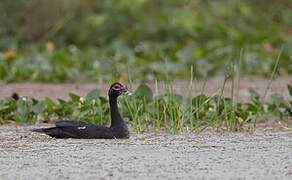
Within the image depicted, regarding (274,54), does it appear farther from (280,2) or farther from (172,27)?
(280,2)

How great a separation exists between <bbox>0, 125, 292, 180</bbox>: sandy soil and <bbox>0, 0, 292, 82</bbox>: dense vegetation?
189 inches

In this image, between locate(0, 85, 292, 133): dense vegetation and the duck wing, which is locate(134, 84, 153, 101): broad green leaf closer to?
locate(0, 85, 292, 133): dense vegetation

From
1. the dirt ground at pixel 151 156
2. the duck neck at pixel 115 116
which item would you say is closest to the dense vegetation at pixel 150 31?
the dirt ground at pixel 151 156

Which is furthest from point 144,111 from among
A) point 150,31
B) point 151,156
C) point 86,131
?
point 150,31

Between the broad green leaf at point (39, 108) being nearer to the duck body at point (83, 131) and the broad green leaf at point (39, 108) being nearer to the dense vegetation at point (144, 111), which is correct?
the dense vegetation at point (144, 111)

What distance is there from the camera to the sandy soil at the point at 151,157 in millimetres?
3604

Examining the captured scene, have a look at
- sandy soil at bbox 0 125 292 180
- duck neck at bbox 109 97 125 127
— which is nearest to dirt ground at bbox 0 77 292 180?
sandy soil at bbox 0 125 292 180

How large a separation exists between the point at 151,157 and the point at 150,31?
787 cm

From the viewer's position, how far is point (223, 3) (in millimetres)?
12945

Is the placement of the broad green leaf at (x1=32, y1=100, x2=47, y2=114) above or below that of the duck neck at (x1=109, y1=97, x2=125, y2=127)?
above

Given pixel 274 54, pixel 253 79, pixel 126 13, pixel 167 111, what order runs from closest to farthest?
1. pixel 167 111
2. pixel 253 79
3. pixel 274 54
4. pixel 126 13

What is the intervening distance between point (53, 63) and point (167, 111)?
13.0 ft

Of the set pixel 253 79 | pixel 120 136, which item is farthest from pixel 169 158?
pixel 253 79

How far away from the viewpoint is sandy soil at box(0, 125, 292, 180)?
3604 millimetres
